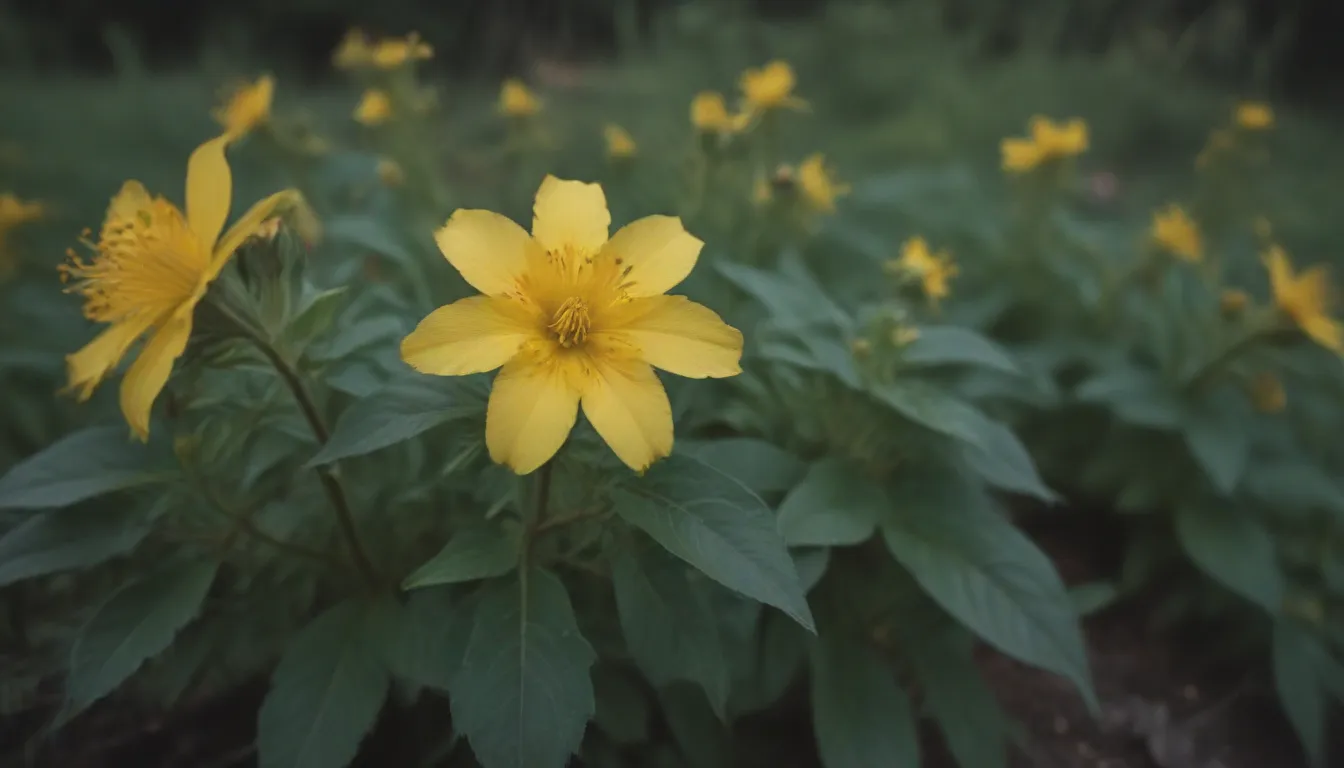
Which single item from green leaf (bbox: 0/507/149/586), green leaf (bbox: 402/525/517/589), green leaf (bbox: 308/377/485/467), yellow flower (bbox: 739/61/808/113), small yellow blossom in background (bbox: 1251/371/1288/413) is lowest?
small yellow blossom in background (bbox: 1251/371/1288/413)

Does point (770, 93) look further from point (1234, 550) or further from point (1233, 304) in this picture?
point (1234, 550)

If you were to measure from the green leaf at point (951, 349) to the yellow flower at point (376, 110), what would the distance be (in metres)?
1.11

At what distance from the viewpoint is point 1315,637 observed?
150 cm

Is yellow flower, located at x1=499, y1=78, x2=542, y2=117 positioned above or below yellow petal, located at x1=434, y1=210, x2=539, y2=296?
below

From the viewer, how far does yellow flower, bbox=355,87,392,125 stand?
64.4 inches

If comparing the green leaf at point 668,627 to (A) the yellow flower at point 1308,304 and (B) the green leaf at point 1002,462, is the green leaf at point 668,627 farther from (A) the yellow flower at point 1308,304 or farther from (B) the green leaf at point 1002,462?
(A) the yellow flower at point 1308,304

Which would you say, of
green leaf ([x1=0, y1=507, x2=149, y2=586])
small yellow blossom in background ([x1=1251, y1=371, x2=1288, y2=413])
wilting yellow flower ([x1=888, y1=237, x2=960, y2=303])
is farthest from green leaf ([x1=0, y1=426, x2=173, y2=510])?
small yellow blossom in background ([x1=1251, y1=371, x2=1288, y2=413])

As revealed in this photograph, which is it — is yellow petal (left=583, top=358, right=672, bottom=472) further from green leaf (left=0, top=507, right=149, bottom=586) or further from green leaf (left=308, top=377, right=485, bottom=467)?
green leaf (left=0, top=507, right=149, bottom=586)

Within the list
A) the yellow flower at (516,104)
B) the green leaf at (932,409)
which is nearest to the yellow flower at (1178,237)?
the green leaf at (932,409)

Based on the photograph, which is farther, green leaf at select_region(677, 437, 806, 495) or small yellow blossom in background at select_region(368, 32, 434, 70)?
small yellow blossom in background at select_region(368, 32, 434, 70)

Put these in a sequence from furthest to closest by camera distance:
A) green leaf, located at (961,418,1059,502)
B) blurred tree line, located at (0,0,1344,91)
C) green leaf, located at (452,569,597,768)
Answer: blurred tree line, located at (0,0,1344,91) < green leaf, located at (961,418,1059,502) < green leaf, located at (452,569,597,768)

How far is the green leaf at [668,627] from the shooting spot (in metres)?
0.85

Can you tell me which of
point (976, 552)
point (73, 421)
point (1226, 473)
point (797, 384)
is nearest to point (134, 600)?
point (73, 421)

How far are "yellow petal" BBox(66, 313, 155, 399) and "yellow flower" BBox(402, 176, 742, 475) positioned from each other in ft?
0.96
